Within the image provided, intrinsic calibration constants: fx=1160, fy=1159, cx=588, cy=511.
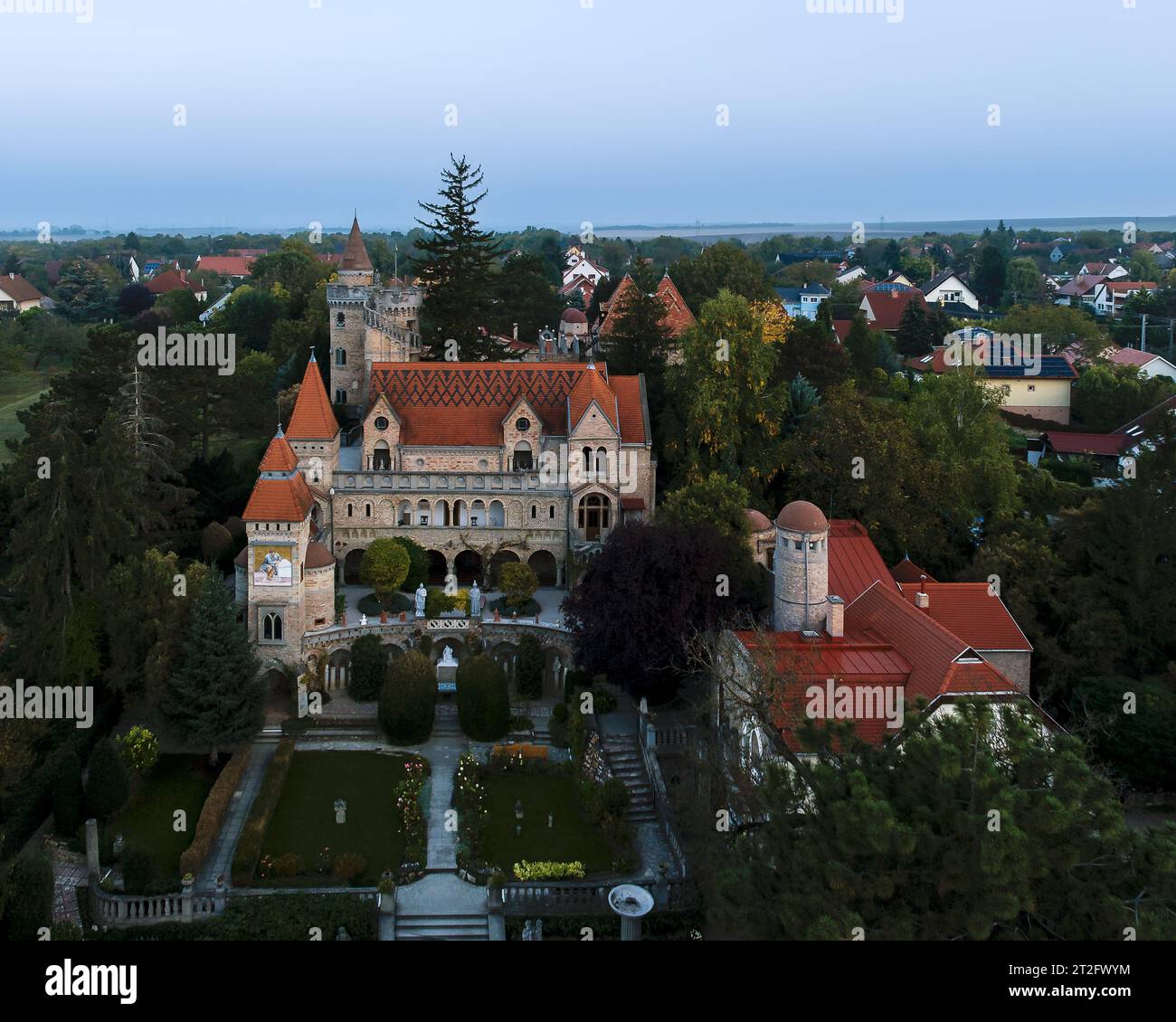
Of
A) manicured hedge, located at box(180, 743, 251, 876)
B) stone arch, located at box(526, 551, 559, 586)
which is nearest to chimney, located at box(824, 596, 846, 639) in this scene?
stone arch, located at box(526, 551, 559, 586)

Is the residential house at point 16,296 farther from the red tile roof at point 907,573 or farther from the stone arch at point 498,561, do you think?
the red tile roof at point 907,573

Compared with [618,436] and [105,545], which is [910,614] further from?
[105,545]

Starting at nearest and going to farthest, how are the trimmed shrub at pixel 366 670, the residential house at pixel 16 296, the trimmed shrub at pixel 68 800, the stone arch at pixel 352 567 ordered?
the trimmed shrub at pixel 68 800
the trimmed shrub at pixel 366 670
the stone arch at pixel 352 567
the residential house at pixel 16 296

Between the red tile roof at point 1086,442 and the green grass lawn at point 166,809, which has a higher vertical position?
the red tile roof at point 1086,442

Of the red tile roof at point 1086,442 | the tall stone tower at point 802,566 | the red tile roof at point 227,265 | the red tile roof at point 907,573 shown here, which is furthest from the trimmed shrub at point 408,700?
the red tile roof at point 227,265

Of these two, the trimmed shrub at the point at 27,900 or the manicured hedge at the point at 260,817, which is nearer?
the trimmed shrub at the point at 27,900

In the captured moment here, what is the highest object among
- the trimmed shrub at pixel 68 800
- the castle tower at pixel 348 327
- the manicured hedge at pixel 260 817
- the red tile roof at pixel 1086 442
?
the castle tower at pixel 348 327

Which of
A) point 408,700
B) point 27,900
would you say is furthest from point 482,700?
point 27,900
